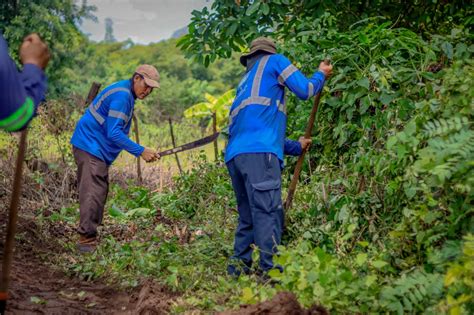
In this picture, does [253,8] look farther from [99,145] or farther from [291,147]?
[291,147]

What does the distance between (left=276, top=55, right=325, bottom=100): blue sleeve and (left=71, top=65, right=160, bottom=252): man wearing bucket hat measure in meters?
2.13

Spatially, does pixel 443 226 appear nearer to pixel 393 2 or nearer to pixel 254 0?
pixel 254 0

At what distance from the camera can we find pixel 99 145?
298 inches

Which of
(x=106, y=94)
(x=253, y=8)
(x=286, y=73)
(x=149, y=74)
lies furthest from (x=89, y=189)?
(x=286, y=73)

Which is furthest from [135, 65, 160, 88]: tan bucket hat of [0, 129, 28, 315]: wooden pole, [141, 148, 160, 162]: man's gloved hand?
[0, 129, 28, 315]: wooden pole

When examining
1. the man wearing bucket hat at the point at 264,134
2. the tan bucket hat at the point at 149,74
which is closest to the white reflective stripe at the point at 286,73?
the man wearing bucket hat at the point at 264,134

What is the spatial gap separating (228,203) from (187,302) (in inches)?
111

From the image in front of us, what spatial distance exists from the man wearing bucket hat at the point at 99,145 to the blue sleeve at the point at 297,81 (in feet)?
7.00

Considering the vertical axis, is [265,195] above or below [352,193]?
above

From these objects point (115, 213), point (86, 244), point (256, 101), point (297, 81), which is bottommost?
point (86, 244)

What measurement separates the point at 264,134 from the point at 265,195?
0.49m

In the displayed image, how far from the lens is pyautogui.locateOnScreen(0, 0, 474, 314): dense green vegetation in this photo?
4250 millimetres

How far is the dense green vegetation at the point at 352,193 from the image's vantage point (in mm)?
4250

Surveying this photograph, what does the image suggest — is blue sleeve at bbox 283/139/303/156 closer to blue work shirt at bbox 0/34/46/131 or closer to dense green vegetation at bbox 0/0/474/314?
dense green vegetation at bbox 0/0/474/314
